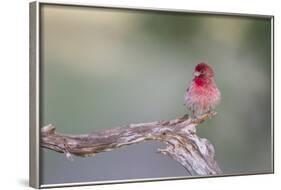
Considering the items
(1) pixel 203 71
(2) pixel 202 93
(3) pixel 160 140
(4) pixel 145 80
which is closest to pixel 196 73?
(1) pixel 203 71

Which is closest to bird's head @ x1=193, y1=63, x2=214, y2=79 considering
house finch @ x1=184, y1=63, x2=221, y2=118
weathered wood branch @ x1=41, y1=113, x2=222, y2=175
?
house finch @ x1=184, y1=63, x2=221, y2=118

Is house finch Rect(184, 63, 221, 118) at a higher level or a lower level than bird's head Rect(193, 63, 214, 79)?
lower

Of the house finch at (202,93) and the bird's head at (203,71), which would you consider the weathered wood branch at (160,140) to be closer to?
the house finch at (202,93)

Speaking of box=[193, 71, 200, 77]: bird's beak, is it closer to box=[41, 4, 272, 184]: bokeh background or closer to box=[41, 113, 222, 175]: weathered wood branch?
box=[41, 4, 272, 184]: bokeh background

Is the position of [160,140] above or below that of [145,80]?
below

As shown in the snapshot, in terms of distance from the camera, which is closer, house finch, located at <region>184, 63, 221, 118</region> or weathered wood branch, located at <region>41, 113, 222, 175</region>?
weathered wood branch, located at <region>41, 113, 222, 175</region>

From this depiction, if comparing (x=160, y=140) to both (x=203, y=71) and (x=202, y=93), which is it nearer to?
(x=202, y=93)
